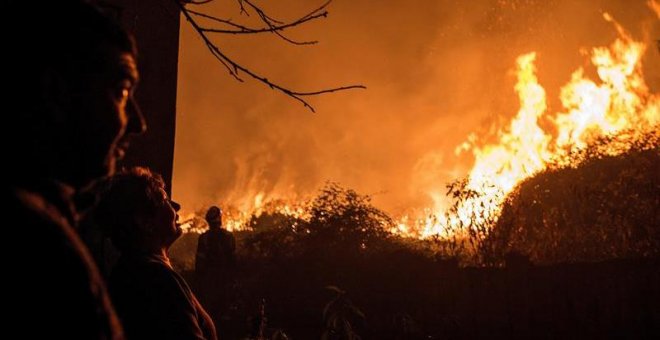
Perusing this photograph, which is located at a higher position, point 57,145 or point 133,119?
point 133,119

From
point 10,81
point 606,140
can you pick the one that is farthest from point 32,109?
point 606,140

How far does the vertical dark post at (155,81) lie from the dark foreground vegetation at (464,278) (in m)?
2.05

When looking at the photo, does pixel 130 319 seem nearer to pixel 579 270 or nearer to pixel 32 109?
pixel 32 109

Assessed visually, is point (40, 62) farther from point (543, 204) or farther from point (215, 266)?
point (543, 204)

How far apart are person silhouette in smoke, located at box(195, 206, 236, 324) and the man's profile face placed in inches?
407

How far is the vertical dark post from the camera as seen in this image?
17.8 feet

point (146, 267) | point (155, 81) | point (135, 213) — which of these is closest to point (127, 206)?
point (135, 213)

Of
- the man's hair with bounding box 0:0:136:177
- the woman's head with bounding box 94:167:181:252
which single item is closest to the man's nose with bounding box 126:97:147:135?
the man's hair with bounding box 0:0:136:177

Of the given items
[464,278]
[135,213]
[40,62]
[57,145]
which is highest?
[464,278]

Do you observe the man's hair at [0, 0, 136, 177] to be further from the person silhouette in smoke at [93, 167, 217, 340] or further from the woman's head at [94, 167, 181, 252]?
the woman's head at [94, 167, 181, 252]

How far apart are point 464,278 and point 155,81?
735 centimetres

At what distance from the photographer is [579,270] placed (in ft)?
30.7

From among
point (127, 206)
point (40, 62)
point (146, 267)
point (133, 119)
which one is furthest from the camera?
point (127, 206)

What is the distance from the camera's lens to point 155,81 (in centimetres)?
568
